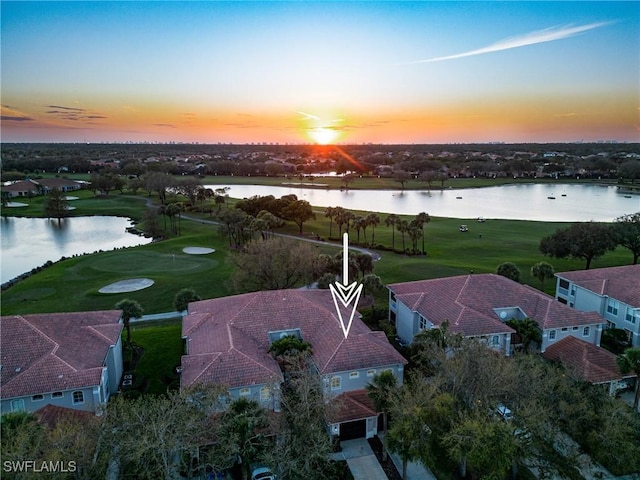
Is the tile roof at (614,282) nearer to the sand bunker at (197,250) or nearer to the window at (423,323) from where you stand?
the window at (423,323)

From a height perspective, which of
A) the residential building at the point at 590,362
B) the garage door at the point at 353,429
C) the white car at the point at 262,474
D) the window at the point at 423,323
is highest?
the window at the point at 423,323

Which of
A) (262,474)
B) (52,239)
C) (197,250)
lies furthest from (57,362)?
(52,239)

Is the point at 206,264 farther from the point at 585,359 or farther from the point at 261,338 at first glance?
the point at 585,359

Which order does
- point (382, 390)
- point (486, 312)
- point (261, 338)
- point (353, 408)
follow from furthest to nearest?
point (486, 312), point (261, 338), point (353, 408), point (382, 390)

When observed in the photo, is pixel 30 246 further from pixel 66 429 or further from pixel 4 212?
pixel 66 429

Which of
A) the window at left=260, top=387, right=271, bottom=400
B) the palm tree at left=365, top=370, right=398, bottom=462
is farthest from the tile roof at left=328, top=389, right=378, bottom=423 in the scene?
the window at left=260, top=387, right=271, bottom=400

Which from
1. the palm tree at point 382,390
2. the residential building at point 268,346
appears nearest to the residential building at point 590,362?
the residential building at point 268,346

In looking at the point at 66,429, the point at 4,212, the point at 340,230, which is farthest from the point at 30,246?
the point at 66,429
